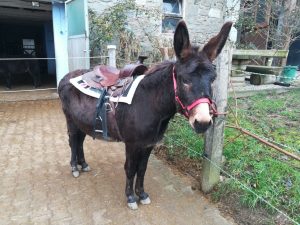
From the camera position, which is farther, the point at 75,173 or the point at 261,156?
the point at 75,173

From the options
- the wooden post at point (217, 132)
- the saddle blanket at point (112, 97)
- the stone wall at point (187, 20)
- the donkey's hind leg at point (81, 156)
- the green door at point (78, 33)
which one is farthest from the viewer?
the stone wall at point (187, 20)

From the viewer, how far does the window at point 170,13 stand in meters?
8.86

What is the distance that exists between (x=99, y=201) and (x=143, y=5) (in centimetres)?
679

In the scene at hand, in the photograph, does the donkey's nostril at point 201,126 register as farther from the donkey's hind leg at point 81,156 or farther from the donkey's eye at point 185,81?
the donkey's hind leg at point 81,156

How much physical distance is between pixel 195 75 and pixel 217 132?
116 centimetres

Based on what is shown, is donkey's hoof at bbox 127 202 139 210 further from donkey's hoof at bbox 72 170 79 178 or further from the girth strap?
donkey's hoof at bbox 72 170 79 178

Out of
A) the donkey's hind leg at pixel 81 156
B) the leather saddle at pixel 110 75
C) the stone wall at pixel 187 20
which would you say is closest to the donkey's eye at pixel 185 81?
the leather saddle at pixel 110 75

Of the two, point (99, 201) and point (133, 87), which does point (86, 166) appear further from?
point (133, 87)

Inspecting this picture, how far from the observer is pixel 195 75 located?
199cm

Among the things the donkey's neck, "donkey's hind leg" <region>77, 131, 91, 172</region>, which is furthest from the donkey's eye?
"donkey's hind leg" <region>77, 131, 91, 172</region>

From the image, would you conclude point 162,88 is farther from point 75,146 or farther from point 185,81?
point 75,146

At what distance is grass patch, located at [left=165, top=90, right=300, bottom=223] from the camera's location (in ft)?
8.87

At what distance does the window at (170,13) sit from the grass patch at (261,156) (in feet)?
14.9

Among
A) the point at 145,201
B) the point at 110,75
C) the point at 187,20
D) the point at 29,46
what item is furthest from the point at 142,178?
the point at 29,46
